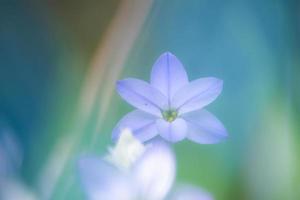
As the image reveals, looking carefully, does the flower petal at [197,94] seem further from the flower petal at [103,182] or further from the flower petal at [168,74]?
the flower petal at [103,182]

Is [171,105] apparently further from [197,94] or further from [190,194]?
[190,194]

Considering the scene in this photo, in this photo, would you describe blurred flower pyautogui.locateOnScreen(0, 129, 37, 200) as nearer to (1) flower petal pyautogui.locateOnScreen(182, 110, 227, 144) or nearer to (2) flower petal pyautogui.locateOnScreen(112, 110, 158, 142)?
(2) flower petal pyautogui.locateOnScreen(112, 110, 158, 142)

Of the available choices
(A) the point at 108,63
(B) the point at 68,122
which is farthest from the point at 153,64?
(B) the point at 68,122

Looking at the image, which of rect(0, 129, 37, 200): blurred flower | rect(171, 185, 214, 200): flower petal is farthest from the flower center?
rect(0, 129, 37, 200): blurred flower

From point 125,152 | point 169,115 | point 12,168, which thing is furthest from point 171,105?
point 12,168

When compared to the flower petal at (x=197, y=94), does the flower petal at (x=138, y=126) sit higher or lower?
lower

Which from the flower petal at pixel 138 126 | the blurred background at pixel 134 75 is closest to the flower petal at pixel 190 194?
the blurred background at pixel 134 75

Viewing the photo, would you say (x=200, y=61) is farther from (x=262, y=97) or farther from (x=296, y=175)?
(x=296, y=175)
